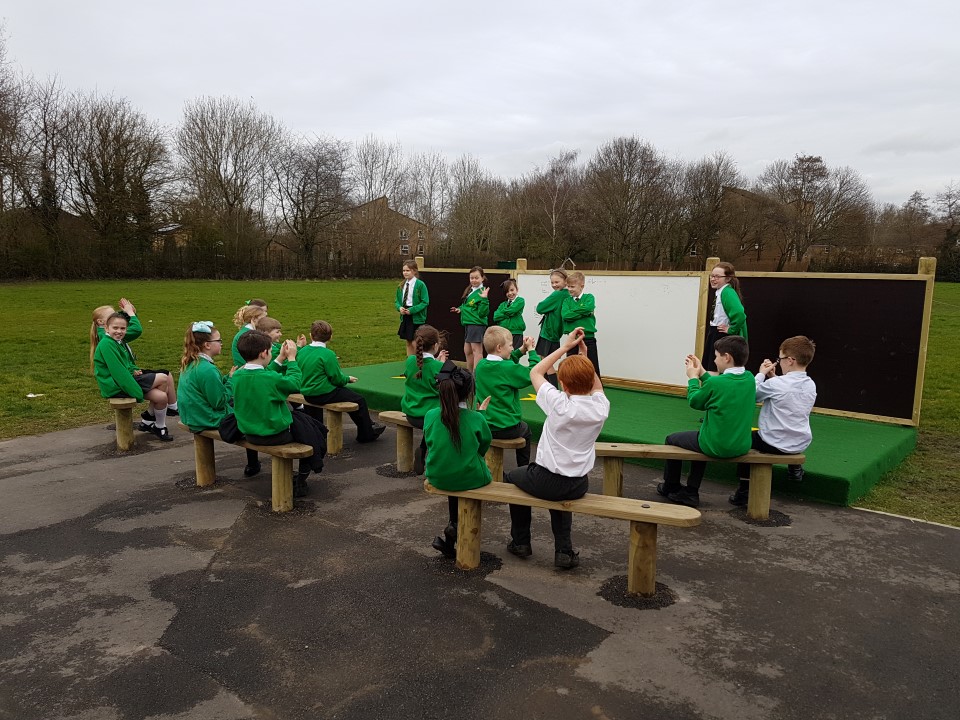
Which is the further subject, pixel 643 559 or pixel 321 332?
pixel 321 332

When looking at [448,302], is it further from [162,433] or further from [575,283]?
[162,433]

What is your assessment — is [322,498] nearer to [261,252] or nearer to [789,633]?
[789,633]

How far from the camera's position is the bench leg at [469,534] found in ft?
14.3

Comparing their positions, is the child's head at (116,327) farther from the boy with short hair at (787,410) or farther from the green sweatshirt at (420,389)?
the boy with short hair at (787,410)

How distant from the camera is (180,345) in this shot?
1510cm

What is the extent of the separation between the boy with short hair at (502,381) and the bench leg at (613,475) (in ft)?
2.46

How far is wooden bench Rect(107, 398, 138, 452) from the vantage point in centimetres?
717

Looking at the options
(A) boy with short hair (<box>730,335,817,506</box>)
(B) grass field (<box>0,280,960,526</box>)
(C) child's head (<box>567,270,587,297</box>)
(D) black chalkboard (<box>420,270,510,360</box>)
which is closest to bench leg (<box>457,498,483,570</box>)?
(A) boy with short hair (<box>730,335,817,506</box>)

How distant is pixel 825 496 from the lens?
5656 mm

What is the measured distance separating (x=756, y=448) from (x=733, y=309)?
2.28 m

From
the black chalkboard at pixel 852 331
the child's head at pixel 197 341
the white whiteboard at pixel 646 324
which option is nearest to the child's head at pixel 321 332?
the child's head at pixel 197 341

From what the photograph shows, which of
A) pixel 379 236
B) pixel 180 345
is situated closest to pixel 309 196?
pixel 379 236

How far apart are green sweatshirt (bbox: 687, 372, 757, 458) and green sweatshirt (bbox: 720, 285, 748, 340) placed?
2337 mm

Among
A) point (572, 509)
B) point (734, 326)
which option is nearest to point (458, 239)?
point (734, 326)
